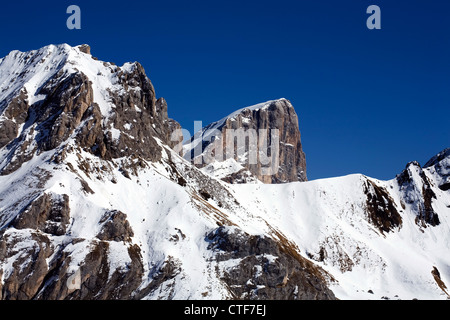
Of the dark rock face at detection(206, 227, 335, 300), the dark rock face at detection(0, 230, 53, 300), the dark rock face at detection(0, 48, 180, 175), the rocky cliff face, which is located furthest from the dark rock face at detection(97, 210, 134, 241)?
the dark rock face at detection(0, 48, 180, 175)

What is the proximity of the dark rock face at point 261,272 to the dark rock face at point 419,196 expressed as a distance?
224 feet

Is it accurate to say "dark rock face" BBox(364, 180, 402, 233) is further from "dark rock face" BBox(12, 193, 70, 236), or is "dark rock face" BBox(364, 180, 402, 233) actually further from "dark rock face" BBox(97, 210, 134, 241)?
"dark rock face" BBox(12, 193, 70, 236)

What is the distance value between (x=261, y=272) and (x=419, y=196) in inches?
3587

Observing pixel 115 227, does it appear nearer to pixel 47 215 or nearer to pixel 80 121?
pixel 47 215

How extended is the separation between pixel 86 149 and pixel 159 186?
20.3 meters

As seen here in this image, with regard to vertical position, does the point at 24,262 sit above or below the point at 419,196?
below

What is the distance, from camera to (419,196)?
191000 millimetres

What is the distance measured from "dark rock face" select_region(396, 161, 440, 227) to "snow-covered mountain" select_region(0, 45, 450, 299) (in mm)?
424

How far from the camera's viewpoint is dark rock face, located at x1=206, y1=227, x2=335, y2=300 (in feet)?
382

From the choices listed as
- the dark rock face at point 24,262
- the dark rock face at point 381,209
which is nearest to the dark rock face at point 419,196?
the dark rock face at point 381,209

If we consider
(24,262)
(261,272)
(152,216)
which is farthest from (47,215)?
(261,272)

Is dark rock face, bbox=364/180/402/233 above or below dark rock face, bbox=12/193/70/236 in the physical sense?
above
